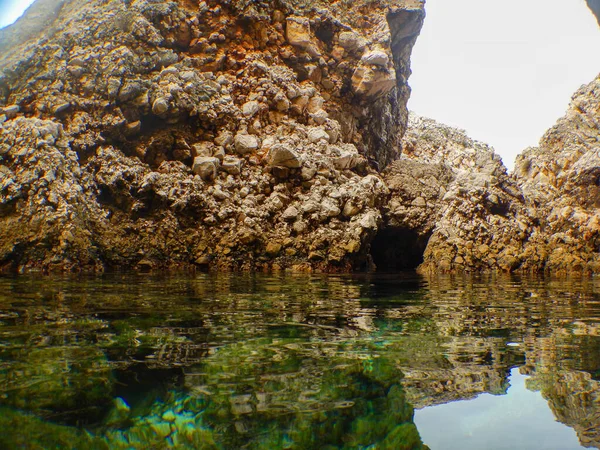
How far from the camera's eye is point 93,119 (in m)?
9.68

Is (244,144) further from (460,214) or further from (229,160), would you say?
(460,214)

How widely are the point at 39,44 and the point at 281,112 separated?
6514mm

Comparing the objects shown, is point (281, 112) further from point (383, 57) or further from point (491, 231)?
point (491, 231)

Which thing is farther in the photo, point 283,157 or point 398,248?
point 398,248

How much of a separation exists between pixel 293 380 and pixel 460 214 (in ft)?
42.1

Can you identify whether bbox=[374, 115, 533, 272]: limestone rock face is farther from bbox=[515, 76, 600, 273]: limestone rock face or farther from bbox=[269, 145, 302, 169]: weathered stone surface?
bbox=[269, 145, 302, 169]: weathered stone surface

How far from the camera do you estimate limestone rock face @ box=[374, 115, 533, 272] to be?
12.6 meters

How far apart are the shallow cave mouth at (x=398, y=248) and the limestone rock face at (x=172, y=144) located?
2.95m

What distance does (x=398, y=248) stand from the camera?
15516 millimetres

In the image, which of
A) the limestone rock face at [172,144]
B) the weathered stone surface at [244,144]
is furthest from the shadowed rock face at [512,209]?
the weathered stone surface at [244,144]

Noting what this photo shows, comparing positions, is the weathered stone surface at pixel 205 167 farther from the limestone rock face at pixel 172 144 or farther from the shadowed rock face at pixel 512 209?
the shadowed rock face at pixel 512 209

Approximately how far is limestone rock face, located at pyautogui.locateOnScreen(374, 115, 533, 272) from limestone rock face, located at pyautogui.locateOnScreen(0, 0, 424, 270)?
254 centimetres

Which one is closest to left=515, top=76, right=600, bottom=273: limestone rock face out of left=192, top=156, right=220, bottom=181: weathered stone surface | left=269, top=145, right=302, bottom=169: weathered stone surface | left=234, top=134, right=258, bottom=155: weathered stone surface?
left=269, top=145, right=302, bottom=169: weathered stone surface

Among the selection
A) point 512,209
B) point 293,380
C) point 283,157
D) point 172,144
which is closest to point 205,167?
point 172,144
